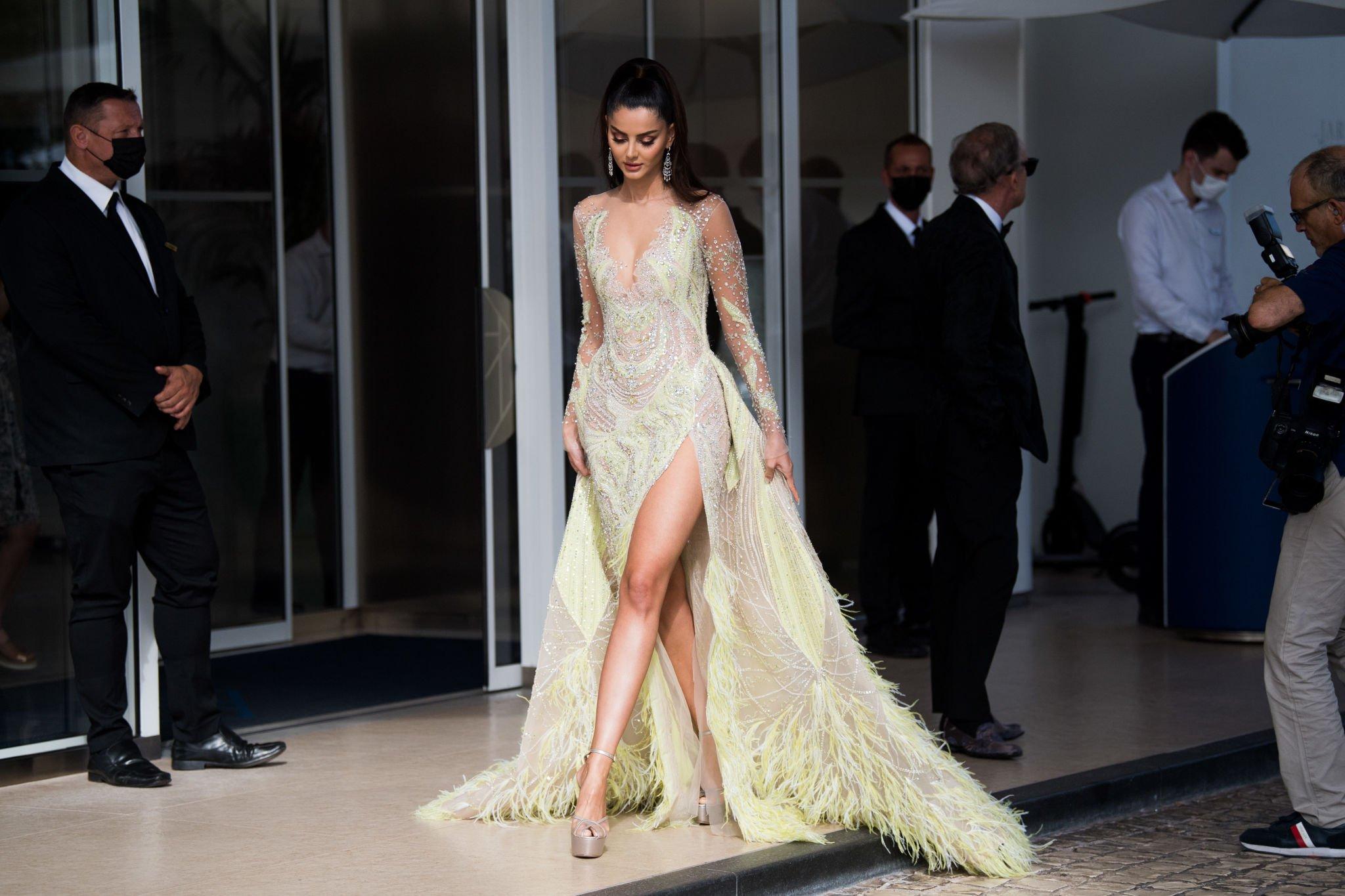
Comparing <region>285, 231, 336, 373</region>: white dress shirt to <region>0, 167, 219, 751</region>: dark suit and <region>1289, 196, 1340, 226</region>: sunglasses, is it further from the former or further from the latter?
<region>1289, 196, 1340, 226</region>: sunglasses

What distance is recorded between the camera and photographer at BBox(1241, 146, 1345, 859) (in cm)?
435

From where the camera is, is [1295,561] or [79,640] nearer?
[1295,561]

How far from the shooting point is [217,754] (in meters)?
5.20

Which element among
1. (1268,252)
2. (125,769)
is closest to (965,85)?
(1268,252)

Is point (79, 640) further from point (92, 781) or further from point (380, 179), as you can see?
point (380, 179)

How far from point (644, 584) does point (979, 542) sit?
4.48 feet

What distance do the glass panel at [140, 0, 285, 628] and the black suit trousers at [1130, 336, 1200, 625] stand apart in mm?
4006

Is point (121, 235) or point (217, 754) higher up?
point (121, 235)

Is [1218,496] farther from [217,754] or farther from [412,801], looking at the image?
[217,754]

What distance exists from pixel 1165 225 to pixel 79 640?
509cm

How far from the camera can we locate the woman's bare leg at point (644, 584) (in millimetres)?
4246

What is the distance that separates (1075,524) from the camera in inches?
400

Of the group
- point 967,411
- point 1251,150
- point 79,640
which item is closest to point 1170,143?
point 1251,150

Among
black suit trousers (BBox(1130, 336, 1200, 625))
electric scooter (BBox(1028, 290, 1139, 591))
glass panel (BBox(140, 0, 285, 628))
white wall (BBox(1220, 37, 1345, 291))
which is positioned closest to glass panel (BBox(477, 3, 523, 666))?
glass panel (BBox(140, 0, 285, 628))
